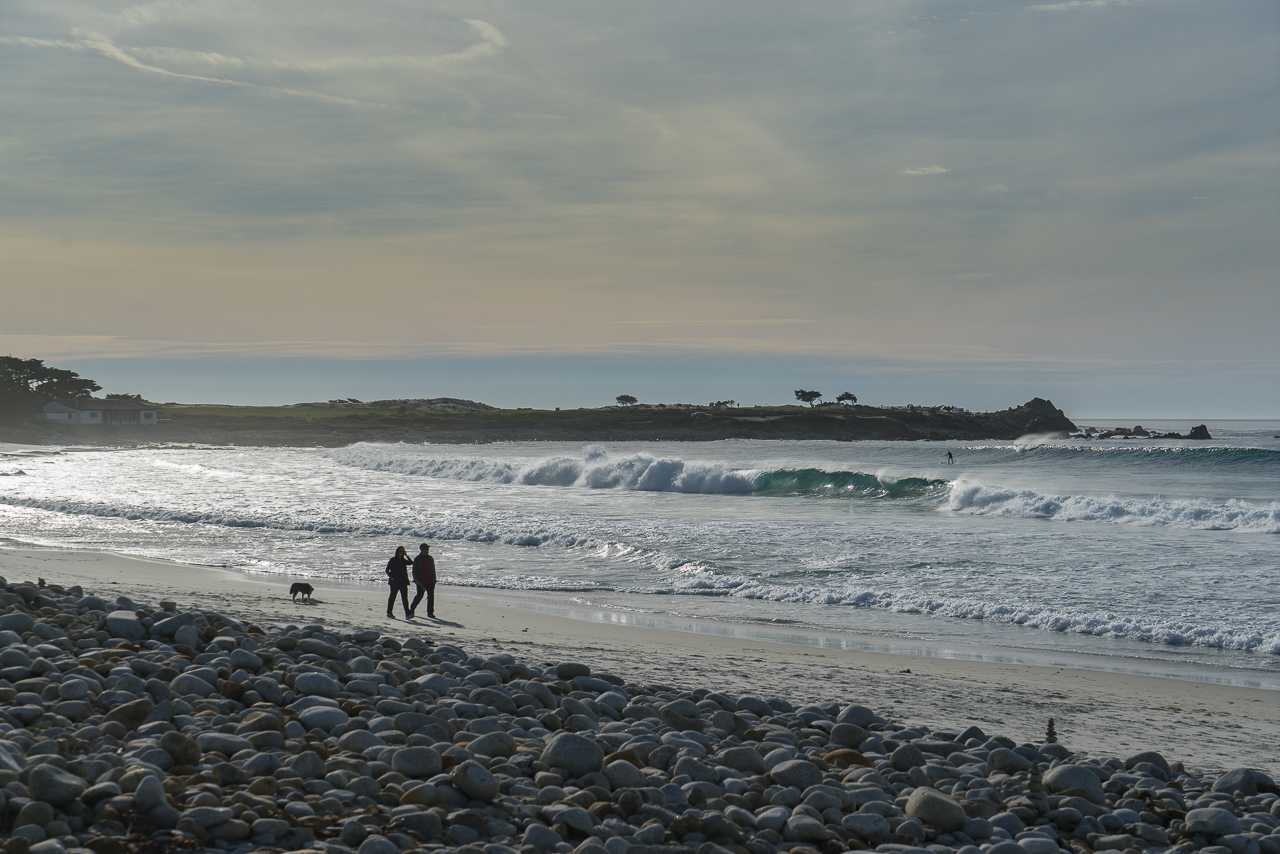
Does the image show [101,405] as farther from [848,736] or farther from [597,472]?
[848,736]

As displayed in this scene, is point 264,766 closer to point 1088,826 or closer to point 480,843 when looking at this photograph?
point 480,843

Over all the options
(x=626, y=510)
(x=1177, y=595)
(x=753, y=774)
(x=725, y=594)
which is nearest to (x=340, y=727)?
(x=753, y=774)

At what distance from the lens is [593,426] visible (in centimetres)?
10519

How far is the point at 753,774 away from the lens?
566 cm

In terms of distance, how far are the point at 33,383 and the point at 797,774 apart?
113m

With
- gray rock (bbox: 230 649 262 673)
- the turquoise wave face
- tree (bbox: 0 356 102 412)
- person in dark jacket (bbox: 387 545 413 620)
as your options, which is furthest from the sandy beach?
tree (bbox: 0 356 102 412)

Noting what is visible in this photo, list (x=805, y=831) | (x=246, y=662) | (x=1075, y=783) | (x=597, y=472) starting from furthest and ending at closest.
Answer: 1. (x=597, y=472)
2. (x=246, y=662)
3. (x=1075, y=783)
4. (x=805, y=831)

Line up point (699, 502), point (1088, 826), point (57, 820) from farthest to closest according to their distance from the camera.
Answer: point (699, 502) < point (1088, 826) < point (57, 820)

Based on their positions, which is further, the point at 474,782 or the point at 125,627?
the point at 125,627

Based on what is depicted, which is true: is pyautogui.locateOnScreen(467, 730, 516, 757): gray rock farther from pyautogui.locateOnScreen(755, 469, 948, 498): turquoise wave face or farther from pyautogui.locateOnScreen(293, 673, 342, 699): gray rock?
pyautogui.locateOnScreen(755, 469, 948, 498): turquoise wave face

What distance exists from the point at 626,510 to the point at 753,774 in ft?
69.6

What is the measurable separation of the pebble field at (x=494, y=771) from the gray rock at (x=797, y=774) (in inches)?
0.5

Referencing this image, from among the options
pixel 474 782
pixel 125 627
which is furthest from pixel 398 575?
pixel 474 782

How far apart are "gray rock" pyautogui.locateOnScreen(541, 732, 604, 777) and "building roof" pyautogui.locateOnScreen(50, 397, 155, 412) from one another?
105 m
